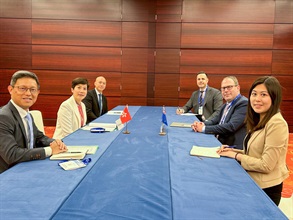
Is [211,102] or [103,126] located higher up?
[211,102]

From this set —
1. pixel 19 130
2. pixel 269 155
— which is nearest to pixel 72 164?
pixel 19 130

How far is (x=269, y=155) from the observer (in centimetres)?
188

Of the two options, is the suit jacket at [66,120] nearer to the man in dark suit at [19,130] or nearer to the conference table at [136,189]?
the man in dark suit at [19,130]

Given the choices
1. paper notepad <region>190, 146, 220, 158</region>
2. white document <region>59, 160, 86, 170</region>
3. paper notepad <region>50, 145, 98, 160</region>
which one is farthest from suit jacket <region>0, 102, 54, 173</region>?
paper notepad <region>190, 146, 220, 158</region>

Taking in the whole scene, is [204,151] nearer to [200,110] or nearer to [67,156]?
[67,156]

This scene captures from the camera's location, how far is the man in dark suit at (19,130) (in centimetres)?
195

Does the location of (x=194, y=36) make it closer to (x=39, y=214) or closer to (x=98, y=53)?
(x=98, y=53)

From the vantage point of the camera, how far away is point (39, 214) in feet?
4.05

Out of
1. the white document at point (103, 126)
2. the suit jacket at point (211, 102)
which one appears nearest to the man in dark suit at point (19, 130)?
the white document at point (103, 126)

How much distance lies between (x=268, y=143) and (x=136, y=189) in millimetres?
937

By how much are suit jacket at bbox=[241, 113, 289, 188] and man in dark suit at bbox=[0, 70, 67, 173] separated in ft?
4.43

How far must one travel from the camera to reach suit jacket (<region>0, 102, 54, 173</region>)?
6.38 feet

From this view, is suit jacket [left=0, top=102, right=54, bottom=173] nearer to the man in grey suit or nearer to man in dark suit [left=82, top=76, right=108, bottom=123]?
man in dark suit [left=82, top=76, right=108, bottom=123]

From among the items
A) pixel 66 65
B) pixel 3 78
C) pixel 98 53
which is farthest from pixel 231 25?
pixel 3 78
